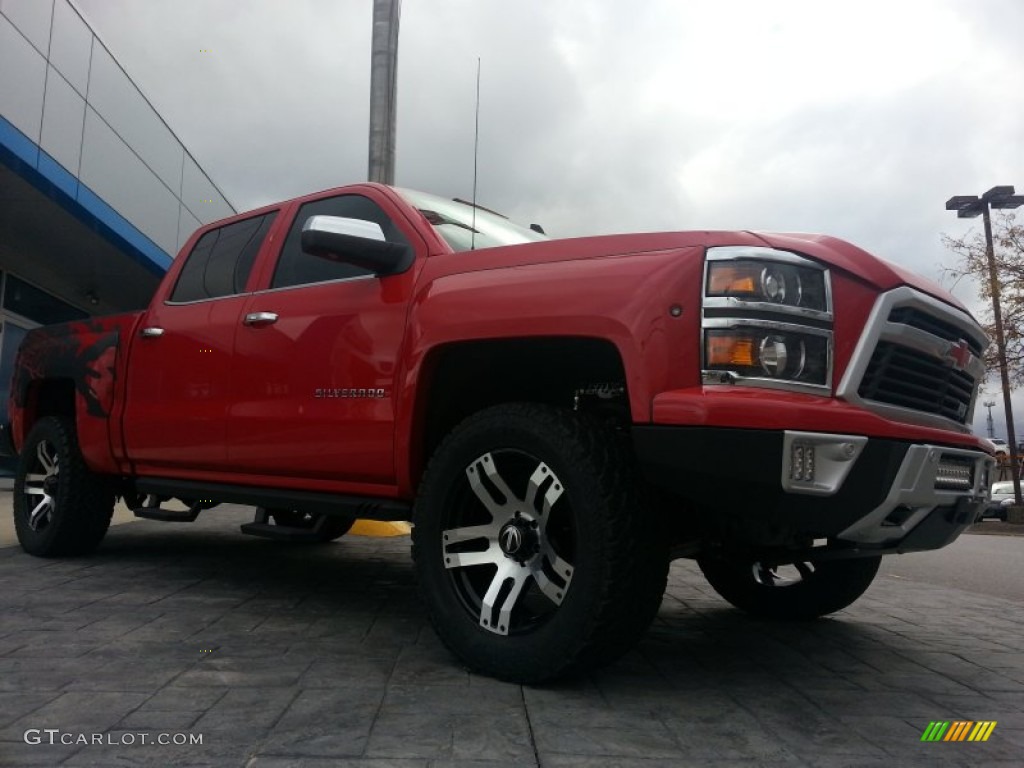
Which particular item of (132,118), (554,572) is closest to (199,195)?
(132,118)

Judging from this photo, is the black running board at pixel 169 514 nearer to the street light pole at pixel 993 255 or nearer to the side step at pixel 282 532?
the side step at pixel 282 532

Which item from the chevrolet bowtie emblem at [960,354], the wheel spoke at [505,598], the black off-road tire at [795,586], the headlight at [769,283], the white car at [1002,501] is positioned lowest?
the white car at [1002,501]

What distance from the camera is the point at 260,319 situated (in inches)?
149

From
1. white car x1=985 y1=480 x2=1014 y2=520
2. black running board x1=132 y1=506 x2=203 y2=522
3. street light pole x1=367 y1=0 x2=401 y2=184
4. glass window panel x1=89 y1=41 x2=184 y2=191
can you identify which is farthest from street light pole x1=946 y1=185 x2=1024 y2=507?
black running board x1=132 y1=506 x2=203 y2=522

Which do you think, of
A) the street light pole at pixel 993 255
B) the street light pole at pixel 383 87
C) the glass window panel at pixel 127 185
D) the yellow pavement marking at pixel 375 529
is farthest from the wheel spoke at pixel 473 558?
the street light pole at pixel 993 255

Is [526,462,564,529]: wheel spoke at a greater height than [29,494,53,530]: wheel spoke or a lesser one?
greater

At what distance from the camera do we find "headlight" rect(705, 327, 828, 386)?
7.92 feet

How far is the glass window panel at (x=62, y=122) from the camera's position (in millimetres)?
10694

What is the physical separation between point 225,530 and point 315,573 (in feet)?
9.35

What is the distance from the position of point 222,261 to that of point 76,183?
339 inches

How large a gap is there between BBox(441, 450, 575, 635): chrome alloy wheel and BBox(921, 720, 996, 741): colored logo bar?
1184 mm

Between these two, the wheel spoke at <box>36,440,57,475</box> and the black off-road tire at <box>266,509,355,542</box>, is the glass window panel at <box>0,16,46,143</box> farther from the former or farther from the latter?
the black off-road tire at <box>266,509,355,542</box>

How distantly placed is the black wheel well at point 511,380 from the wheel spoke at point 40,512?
3322mm

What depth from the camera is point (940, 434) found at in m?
2.65
